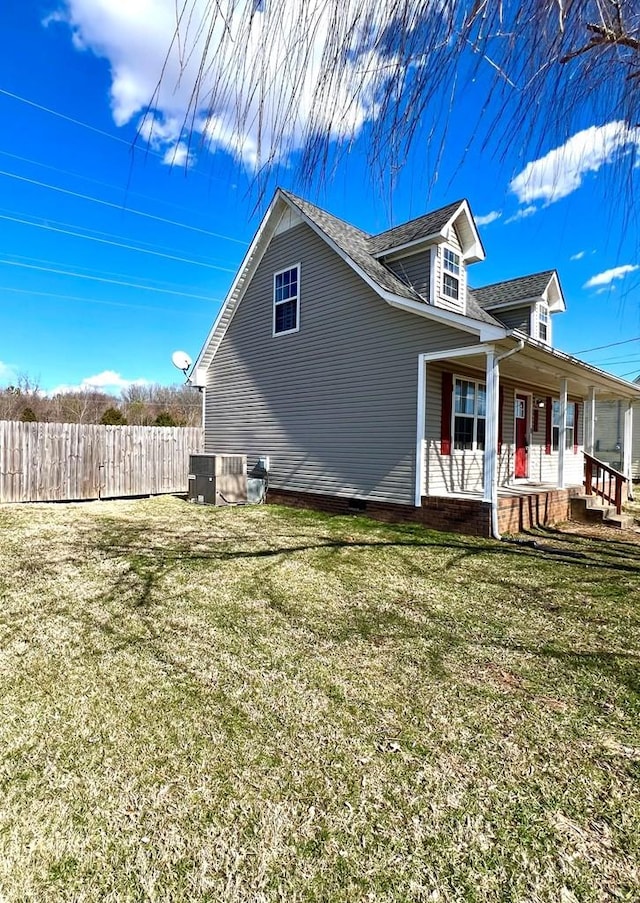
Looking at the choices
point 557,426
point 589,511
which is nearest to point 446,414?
point 589,511

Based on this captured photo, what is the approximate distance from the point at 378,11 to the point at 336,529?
7.28 meters

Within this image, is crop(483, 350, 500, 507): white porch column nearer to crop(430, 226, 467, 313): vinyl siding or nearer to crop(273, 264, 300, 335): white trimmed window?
crop(430, 226, 467, 313): vinyl siding

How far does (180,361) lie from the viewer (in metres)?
14.6

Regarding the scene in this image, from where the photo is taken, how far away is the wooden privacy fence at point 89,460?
424 inches

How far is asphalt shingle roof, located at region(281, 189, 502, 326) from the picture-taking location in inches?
369

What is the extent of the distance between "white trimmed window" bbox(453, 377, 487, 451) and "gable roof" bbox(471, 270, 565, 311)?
409cm

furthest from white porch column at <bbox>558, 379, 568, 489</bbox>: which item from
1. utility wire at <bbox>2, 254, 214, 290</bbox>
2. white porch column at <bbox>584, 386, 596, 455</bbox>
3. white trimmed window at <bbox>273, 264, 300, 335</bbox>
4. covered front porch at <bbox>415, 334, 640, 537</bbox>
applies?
utility wire at <bbox>2, 254, 214, 290</bbox>

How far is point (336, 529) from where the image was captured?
8.22 meters

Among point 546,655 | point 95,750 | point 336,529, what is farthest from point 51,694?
point 336,529

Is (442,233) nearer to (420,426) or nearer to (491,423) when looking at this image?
(420,426)

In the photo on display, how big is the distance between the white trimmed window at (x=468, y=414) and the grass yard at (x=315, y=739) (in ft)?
15.0

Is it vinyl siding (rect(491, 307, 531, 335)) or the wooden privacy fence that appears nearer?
the wooden privacy fence

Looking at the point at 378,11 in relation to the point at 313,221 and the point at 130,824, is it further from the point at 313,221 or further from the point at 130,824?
the point at 313,221

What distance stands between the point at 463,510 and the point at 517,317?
23.6ft
